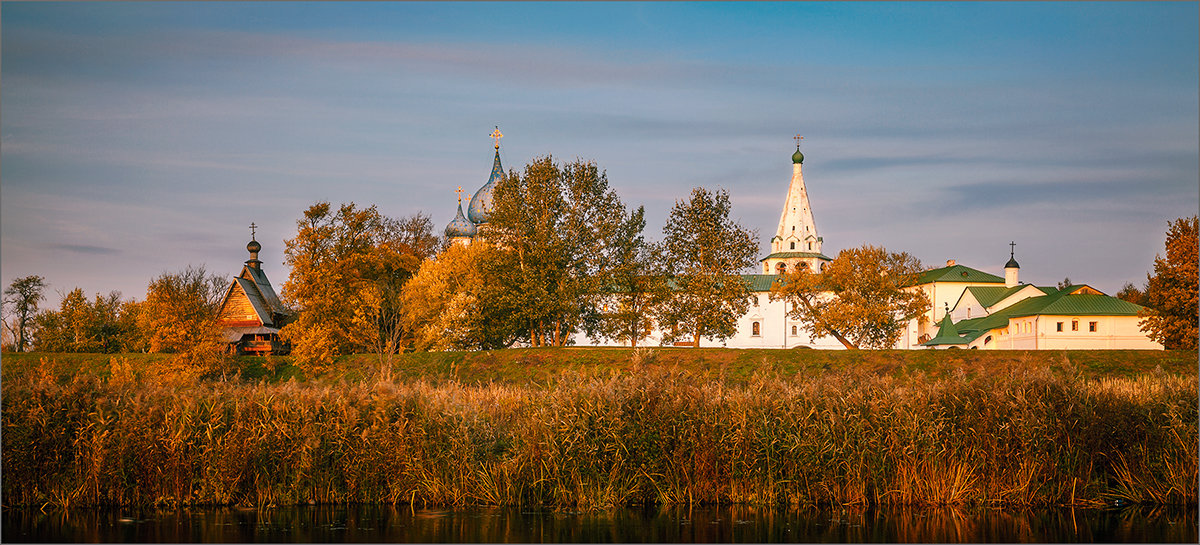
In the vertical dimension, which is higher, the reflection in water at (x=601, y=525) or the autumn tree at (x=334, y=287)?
the autumn tree at (x=334, y=287)

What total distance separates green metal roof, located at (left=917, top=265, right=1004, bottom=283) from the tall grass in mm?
75533

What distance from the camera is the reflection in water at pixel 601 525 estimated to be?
15.6 meters

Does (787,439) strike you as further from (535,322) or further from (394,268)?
(394,268)

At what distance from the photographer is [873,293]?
6375cm

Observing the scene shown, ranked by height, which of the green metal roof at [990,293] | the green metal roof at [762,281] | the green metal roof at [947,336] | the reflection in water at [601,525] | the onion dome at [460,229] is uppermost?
the onion dome at [460,229]

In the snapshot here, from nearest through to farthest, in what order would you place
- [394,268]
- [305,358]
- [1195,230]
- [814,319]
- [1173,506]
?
1. [1173,506]
2. [305,358]
3. [1195,230]
4. [394,268]
5. [814,319]

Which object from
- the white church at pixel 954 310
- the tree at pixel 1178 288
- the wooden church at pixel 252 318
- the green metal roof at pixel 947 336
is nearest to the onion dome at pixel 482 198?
the white church at pixel 954 310

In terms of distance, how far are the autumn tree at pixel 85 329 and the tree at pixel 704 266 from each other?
32.4 metres

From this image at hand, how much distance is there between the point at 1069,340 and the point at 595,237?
1447 inches

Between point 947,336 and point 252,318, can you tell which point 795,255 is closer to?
point 947,336

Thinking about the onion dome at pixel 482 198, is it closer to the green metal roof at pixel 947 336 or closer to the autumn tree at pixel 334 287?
the autumn tree at pixel 334 287

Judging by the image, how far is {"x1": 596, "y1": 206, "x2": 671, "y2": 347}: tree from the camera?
169ft

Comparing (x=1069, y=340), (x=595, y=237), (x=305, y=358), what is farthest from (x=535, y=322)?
(x=1069, y=340)

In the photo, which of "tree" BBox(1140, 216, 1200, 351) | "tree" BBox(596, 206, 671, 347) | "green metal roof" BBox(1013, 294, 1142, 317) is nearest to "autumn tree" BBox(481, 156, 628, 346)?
"tree" BBox(596, 206, 671, 347)
